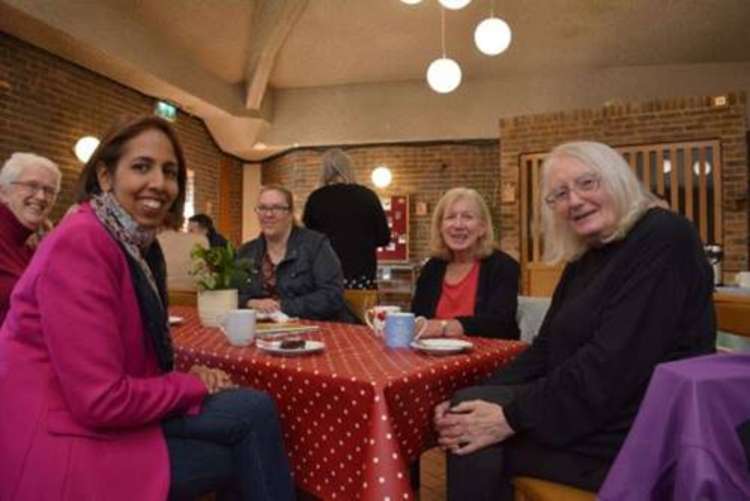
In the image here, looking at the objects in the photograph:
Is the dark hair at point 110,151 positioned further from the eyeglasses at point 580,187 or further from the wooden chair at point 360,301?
the wooden chair at point 360,301

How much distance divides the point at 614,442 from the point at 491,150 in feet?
22.8

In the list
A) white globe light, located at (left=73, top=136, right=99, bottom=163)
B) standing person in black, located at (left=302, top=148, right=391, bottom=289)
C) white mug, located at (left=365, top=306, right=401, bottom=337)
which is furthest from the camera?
white globe light, located at (left=73, top=136, right=99, bottom=163)

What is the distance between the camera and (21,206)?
2.46 meters

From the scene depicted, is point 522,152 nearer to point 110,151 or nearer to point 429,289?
point 429,289

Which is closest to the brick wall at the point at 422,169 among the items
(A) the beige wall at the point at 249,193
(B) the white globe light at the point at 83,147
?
(A) the beige wall at the point at 249,193

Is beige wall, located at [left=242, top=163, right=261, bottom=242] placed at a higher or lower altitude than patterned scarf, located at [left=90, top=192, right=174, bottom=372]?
higher

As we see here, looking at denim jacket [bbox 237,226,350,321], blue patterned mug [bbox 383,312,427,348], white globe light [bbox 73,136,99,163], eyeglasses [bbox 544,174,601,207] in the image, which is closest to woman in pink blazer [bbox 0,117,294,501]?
blue patterned mug [bbox 383,312,427,348]

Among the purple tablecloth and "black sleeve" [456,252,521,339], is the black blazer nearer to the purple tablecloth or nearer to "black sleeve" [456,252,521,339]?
"black sleeve" [456,252,521,339]

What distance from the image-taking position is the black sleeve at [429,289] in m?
2.40

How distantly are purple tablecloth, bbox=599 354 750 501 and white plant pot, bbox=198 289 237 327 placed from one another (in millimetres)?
1430

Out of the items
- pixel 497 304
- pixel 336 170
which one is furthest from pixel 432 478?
pixel 336 170

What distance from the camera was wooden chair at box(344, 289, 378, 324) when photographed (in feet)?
8.85

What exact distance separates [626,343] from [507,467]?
413mm

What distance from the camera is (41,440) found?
1.07m
